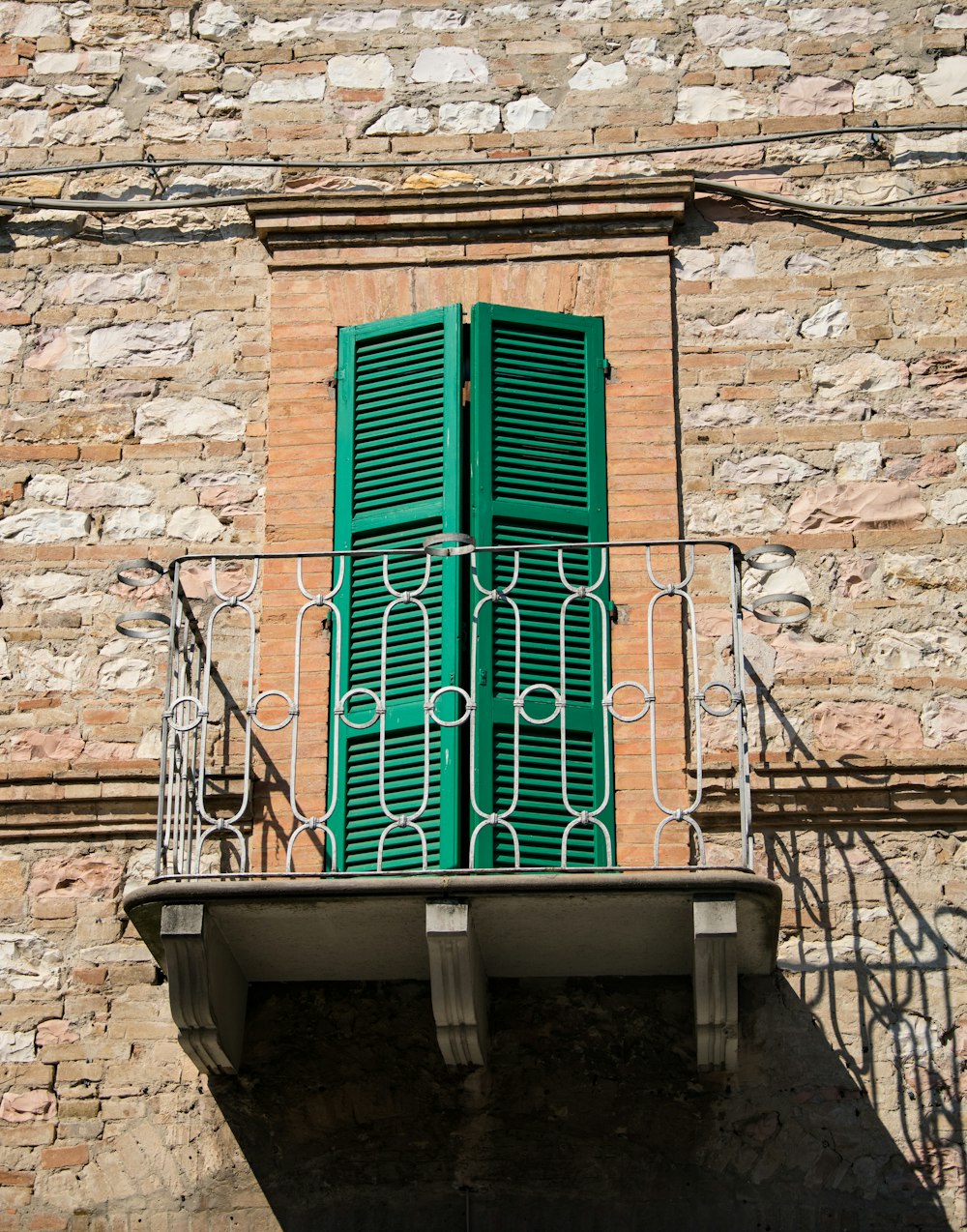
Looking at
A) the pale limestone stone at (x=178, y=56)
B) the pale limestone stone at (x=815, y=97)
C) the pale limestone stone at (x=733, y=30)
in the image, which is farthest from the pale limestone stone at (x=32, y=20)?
the pale limestone stone at (x=815, y=97)

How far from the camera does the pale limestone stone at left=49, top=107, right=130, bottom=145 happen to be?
9.32m

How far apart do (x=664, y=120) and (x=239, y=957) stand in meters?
4.07

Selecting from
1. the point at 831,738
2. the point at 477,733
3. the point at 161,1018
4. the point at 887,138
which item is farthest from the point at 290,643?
the point at 887,138

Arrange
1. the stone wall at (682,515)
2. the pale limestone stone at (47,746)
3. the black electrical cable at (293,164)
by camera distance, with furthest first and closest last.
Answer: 1. the black electrical cable at (293,164)
2. the pale limestone stone at (47,746)
3. the stone wall at (682,515)

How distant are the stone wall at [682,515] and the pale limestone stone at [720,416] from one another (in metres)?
0.02

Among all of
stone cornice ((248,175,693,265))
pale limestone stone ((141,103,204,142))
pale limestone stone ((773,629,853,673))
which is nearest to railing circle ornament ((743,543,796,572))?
pale limestone stone ((773,629,853,673))

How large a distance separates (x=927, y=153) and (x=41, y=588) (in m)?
4.07

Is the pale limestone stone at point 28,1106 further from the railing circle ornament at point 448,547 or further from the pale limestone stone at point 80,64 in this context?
the pale limestone stone at point 80,64

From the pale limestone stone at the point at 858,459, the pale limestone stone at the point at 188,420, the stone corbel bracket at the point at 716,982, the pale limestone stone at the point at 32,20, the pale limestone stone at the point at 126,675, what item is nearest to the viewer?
the stone corbel bracket at the point at 716,982

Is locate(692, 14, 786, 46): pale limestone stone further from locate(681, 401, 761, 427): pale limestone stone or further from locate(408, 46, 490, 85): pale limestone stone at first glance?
locate(681, 401, 761, 427): pale limestone stone

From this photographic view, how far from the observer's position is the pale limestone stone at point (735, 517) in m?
8.38

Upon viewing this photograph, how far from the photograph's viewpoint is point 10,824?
7.91 m

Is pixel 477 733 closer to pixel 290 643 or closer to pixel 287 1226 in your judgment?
pixel 290 643

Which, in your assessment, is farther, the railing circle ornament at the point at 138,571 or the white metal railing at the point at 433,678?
the railing circle ornament at the point at 138,571
